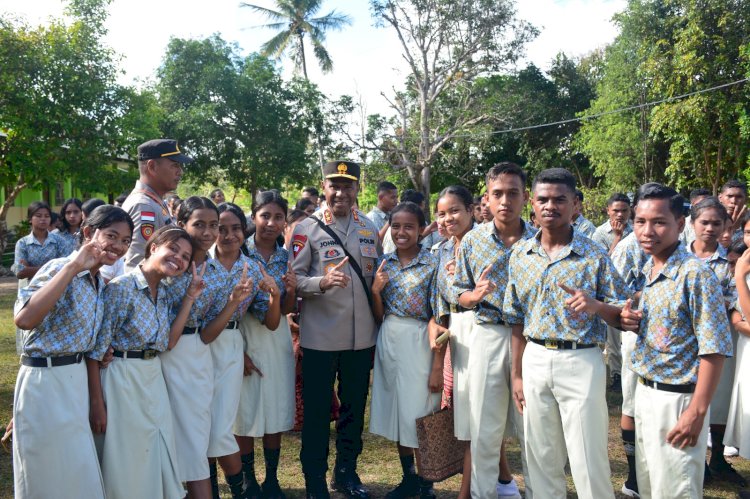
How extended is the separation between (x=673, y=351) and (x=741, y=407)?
1.38 meters

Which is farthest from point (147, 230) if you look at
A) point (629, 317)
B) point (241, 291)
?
point (629, 317)

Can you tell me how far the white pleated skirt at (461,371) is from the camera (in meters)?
3.69

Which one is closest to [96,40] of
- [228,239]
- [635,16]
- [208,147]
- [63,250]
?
[208,147]

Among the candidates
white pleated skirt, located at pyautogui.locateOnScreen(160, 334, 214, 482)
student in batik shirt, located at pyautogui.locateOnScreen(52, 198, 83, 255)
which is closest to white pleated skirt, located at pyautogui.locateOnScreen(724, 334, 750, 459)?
white pleated skirt, located at pyautogui.locateOnScreen(160, 334, 214, 482)

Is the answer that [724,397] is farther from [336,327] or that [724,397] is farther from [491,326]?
[336,327]

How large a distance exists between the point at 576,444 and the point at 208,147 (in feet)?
75.7

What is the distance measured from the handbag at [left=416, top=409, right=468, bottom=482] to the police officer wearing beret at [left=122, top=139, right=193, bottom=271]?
6.48 ft

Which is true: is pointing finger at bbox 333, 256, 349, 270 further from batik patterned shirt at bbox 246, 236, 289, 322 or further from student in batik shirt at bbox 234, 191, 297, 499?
batik patterned shirt at bbox 246, 236, 289, 322

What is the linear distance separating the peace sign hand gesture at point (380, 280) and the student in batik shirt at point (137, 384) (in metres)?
1.22

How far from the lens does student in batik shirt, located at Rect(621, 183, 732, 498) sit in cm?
276

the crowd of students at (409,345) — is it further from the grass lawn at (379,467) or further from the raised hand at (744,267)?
the grass lawn at (379,467)

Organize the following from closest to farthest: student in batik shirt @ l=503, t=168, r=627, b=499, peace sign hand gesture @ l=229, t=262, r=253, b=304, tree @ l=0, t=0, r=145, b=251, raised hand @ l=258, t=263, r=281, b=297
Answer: student in batik shirt @ l=503, t=168, r=627, b=499, peace sign hand gesture @ l=229, t=262, r=253, b=304, raised hand @ l=258, t=263, r=281, b=297, tree @ l=0, t=0, r=145, b=251

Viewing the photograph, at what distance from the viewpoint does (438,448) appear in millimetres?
3793

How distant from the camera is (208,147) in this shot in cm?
2428
